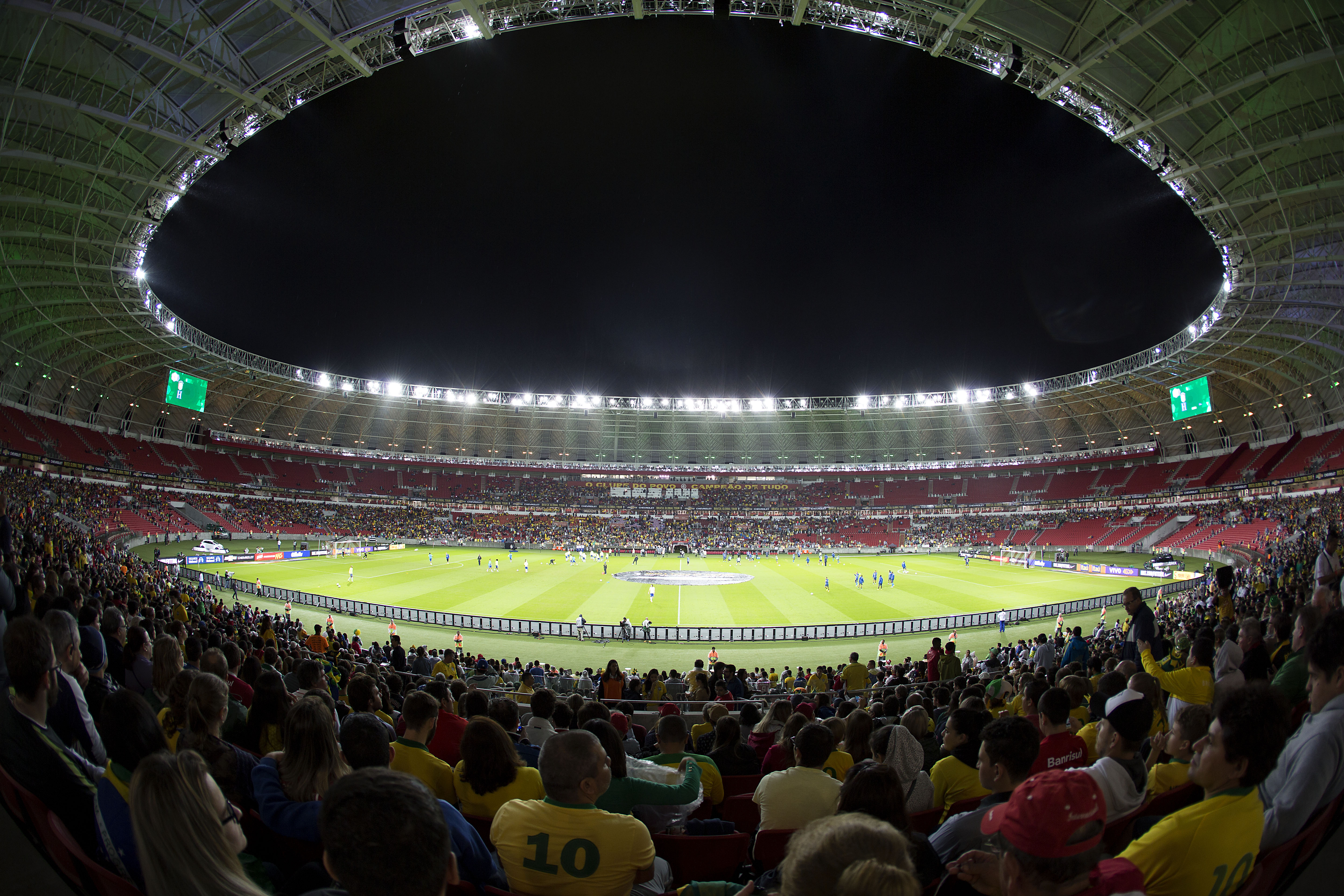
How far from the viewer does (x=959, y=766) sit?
4.97 m

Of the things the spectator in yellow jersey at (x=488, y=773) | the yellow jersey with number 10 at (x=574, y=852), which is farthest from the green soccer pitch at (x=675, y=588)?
the yellow jersey with number 10 at (x=574, y=852)

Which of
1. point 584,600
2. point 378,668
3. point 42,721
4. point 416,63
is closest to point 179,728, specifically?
point 42,721

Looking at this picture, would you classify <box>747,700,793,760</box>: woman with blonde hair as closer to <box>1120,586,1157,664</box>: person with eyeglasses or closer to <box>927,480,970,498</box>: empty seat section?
<box>1120,586,1157,664</box>: person with eyeglasses

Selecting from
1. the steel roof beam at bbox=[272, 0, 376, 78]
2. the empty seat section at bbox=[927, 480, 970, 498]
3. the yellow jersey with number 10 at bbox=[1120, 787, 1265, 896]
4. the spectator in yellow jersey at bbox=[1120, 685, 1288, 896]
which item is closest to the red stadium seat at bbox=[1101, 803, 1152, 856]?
the spectator in yellow jersey at bbox=[1120, 685, 1288, 896]

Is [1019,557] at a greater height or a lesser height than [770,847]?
greater

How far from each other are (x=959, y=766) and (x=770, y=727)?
3.31 meters

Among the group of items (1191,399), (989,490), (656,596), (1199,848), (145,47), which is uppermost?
(1191,399)

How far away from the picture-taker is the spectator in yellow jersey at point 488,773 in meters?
4.23

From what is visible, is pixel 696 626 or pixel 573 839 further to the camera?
pixel 696 626

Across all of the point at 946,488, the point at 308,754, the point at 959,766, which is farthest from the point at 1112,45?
the point at 946,488

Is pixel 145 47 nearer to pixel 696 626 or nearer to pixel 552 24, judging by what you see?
pixel 552 24

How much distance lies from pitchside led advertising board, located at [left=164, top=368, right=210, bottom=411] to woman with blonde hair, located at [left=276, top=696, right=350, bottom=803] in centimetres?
6119

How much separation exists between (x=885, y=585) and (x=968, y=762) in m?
40.5

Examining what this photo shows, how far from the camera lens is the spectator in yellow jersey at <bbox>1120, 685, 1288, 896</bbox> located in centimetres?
299
